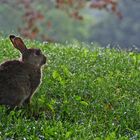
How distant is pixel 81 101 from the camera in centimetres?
906

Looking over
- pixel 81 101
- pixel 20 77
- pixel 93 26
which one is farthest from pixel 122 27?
pixel 20 77

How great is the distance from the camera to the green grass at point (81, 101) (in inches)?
310

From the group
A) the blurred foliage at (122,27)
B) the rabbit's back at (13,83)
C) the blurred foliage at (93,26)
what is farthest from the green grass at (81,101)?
the blurred foliage at (122,27)

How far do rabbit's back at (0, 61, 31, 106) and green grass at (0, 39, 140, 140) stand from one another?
143 millimetres

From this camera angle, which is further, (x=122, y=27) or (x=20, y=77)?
(x=122, y=27)

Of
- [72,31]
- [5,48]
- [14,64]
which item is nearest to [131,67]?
[5,48]

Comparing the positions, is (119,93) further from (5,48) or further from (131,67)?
(5,48)

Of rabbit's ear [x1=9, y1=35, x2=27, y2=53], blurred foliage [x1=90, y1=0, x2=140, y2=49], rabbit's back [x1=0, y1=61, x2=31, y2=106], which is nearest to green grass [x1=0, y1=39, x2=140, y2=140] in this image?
rabbit's back [x1=0, y1=61, x2=31, y2=106]

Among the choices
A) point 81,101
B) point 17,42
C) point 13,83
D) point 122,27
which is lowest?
point 122,27

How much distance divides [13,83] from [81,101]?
1204 mm

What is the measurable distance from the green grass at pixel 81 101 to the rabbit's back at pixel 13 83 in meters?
0.14

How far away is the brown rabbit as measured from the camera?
822 centimetres

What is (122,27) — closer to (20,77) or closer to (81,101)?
(81,101)

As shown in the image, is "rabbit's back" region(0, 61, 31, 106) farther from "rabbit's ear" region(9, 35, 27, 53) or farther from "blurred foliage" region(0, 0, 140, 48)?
"blurred foliage" region(0, 0, 140, 48)
